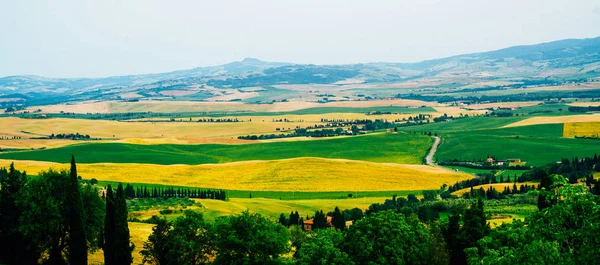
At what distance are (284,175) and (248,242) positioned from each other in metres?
64.6

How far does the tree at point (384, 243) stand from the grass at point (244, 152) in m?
82.3

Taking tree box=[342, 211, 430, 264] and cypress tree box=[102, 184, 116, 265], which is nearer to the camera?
tree box=[342, 211, 430, 264]

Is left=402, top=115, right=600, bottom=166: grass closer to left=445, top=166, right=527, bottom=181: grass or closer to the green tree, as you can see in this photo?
left=445, top=166, right=527, bottom=181: grass

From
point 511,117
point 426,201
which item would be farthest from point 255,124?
point 426,201

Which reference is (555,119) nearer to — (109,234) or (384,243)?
(384,243)

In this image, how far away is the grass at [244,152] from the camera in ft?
401

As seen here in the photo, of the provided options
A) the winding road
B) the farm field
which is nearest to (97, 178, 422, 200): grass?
the farm field

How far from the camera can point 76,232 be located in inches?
1609

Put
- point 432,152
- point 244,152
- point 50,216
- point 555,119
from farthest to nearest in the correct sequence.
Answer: point 555,119 < point 244,152 < point 432,152 < point 50,216

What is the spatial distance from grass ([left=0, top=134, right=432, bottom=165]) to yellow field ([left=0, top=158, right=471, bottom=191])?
11.9m

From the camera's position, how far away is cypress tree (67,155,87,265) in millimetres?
40625

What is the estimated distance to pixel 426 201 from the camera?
7531cm

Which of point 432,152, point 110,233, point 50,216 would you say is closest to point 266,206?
point 50,216

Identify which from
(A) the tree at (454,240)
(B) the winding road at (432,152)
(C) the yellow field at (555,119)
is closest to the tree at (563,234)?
(A) the tree at (454,240)
